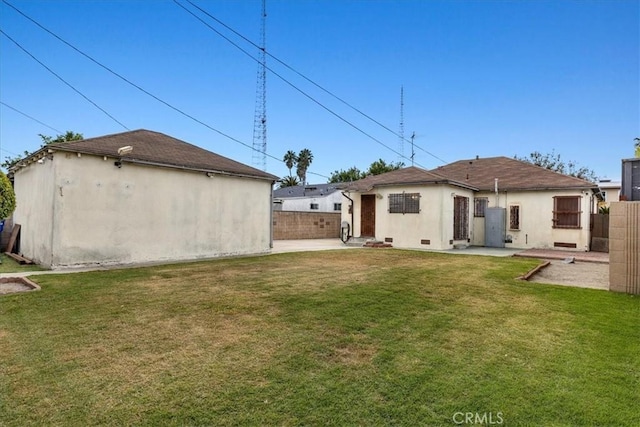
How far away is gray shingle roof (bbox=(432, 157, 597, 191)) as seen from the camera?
15492 mm

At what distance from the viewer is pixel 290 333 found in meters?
3.95

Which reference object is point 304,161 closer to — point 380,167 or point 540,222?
point 380,167

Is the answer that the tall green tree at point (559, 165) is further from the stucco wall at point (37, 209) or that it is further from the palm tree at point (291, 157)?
the stucco wall at point (37, 209)

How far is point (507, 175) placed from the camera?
1798cm

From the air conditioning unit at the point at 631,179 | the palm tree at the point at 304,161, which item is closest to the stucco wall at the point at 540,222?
the air conditioning unit at the point at 631,179

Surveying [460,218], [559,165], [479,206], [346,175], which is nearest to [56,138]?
[460,218]

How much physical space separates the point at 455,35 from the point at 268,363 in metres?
17.1

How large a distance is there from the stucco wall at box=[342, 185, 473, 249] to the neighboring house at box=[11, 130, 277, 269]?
20.5 feet

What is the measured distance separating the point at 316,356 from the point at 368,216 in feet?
48.5

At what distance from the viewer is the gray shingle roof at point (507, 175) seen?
1549cm

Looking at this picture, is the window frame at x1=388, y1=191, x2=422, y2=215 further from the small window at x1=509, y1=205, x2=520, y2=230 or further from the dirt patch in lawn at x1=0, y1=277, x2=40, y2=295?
the dirt patch in lawn at x1=0, y1=277, x2=40, y2=295

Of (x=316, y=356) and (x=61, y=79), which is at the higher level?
(x=61, y=79)

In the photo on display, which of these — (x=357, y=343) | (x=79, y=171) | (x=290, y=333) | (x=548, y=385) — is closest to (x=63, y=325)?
(x=290, y=333)

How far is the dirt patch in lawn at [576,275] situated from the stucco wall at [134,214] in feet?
30.5
